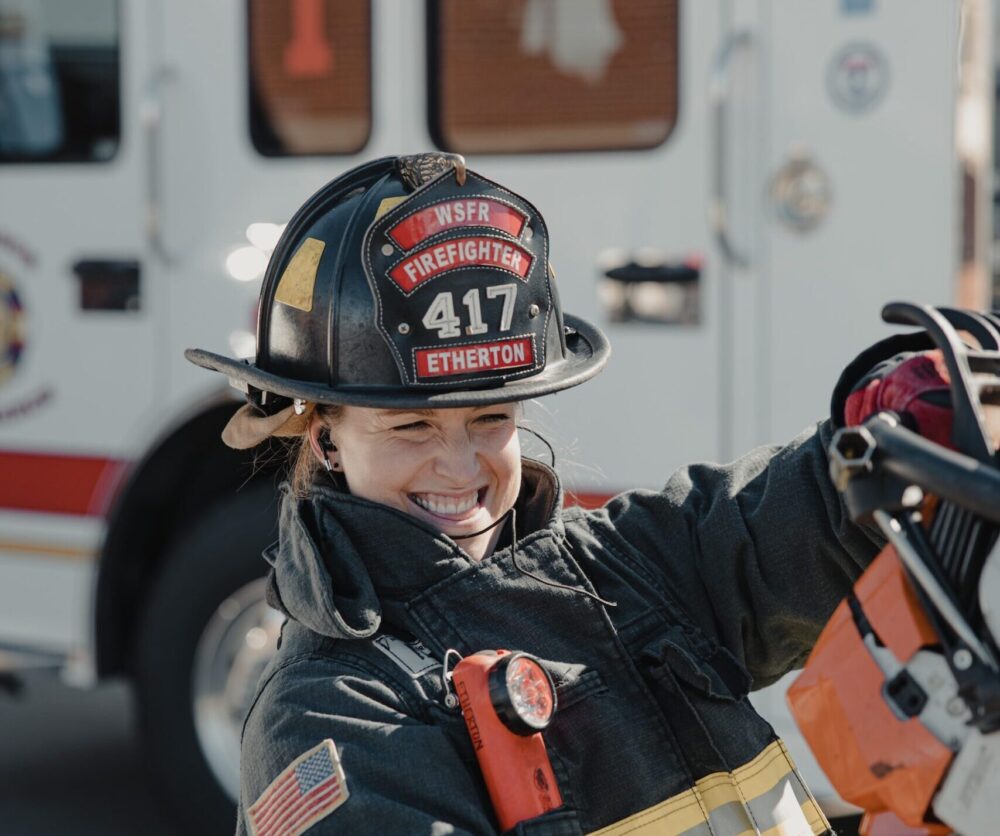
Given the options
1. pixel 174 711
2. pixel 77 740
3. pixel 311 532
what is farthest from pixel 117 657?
pixel 311 532

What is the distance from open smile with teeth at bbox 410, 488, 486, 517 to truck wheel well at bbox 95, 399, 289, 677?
2309 mm

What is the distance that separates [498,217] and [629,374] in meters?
1.96

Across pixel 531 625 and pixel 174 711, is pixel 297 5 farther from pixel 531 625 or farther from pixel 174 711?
pixel 531 625

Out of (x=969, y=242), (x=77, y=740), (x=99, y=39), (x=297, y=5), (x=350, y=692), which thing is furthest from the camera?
(x=77, y=740)

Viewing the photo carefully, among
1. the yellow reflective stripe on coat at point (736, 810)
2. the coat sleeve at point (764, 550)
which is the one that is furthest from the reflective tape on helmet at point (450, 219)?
the yellow reflective stripe on coat at point (736, 810)

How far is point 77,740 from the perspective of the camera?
555 cm

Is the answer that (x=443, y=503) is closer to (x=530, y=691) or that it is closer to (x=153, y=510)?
(x=530, y=691)

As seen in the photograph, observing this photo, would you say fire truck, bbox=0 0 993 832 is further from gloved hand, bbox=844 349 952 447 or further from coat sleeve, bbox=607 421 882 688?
gloved hand, bbox=844 349 952 447

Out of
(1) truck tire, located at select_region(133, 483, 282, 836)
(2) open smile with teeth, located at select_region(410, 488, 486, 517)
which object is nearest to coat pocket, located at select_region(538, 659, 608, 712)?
(2) open smile with teeth, located at select_region(410, 488, 486, 517)

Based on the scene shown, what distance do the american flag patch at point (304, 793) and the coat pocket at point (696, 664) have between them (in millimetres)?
422

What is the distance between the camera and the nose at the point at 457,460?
1883 mm

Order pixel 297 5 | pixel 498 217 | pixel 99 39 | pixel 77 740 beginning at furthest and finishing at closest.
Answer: pixel 77 740
pixel 99 39
pixel 297 5
pixel 498 217

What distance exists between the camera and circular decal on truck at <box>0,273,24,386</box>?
439 centimetres

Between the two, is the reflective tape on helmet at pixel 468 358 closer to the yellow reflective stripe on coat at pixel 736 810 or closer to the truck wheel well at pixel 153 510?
the yellow reflective stripe on coat at pixel 736 810
